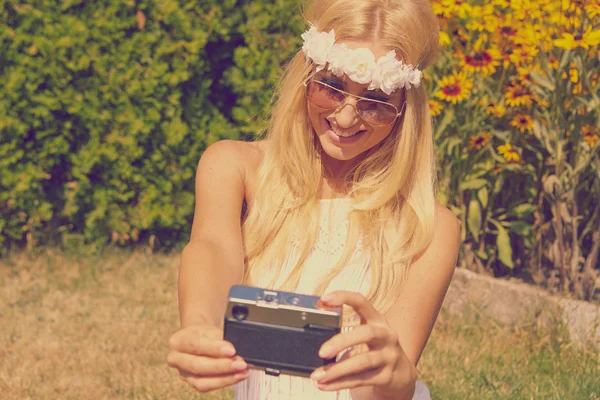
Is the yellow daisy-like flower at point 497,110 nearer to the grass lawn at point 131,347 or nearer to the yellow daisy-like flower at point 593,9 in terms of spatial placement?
the yellow daisy-like flower at point 593,9

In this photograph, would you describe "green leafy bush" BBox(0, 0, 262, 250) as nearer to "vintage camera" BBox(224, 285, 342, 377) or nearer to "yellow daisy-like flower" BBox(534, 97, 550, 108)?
"yellow daisy-like flower" BBox(534, 97, 550, 108)

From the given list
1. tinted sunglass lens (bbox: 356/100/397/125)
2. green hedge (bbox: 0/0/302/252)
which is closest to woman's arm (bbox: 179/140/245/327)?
tinted sunglass lens (bbox: 356/100/397/125)

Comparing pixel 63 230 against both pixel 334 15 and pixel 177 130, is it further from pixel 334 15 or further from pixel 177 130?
pixel 334 15

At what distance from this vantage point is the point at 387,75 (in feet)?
7.70

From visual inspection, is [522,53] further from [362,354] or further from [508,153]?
[362,354]

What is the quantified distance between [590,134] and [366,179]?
2070 mm

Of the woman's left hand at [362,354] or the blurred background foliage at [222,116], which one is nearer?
the woman's left hand at [362,354]

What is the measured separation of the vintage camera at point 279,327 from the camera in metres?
1.62

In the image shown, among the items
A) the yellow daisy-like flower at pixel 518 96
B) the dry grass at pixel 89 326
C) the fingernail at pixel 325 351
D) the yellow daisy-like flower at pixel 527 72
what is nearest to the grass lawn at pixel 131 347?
the dry grass at pixel 89 326

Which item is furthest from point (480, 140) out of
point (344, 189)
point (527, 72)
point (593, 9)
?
point (344, 189)

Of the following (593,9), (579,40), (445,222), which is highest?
(593,9)

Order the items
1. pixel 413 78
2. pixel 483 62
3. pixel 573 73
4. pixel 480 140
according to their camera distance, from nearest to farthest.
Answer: pixel 413 78 < pixel 573 73 < pixel 483 62 < pixel 480 140

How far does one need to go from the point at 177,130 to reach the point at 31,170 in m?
0.91

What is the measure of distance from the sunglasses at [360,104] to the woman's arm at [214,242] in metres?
0.34
